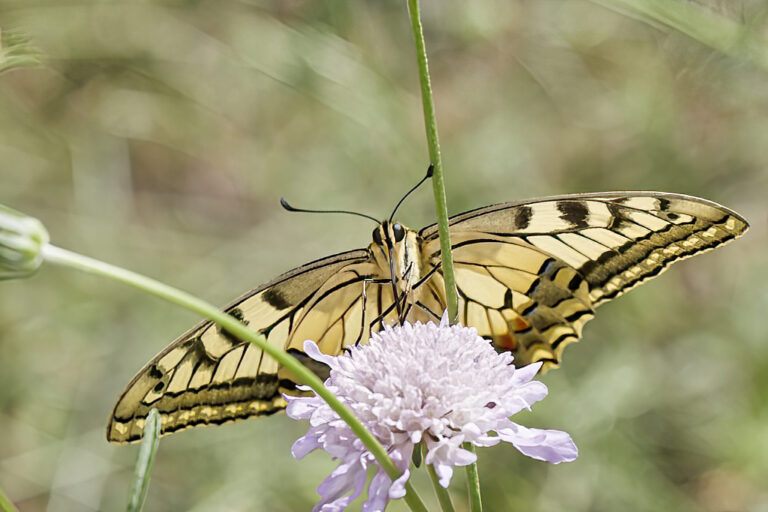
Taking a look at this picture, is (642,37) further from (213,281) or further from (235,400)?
(235,400)

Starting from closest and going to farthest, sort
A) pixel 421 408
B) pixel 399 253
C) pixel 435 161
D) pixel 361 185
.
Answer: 1. pixel 435 161
2. pixel 421 408
3. pixel 399 253
4. pixel 361 185

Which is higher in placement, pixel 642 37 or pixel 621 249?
pixel 642 37

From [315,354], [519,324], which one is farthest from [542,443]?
[519,324]

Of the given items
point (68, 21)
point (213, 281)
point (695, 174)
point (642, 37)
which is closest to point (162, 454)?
point (213, 281)

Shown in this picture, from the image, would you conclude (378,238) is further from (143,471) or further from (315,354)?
(143,471)

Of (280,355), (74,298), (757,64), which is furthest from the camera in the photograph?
(74,298)

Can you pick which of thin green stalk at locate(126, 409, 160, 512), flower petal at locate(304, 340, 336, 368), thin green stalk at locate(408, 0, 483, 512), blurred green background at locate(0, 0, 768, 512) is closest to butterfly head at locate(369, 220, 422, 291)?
flower petal at locate(304, 340, 336, 368)
